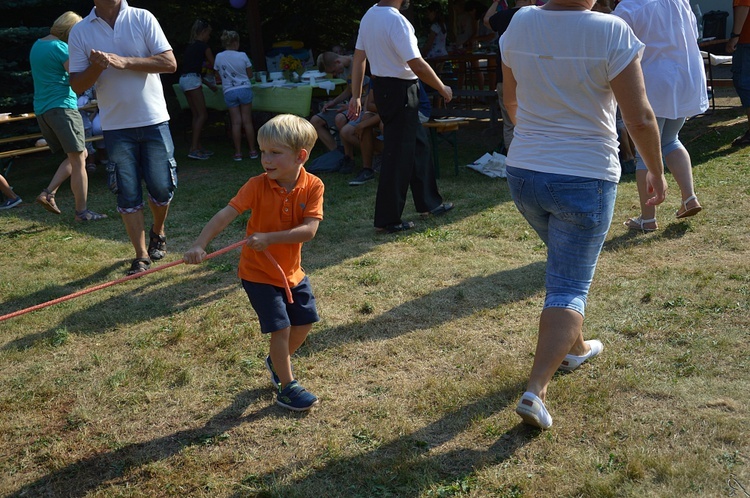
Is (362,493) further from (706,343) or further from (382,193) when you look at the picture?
(382,193)

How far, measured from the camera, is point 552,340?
9.02 feet

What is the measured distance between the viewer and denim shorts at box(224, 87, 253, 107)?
10.2 metres

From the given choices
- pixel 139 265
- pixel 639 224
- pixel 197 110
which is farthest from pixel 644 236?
pixel 197 110

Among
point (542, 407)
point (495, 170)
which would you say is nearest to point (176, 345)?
point (542, 407)

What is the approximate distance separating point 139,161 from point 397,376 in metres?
2.86

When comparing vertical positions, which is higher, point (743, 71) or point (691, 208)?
point (743, 71)

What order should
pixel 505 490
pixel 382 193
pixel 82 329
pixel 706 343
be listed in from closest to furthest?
pixel 505 490
pixel 706 343
pixel 82 329
pixel 382 193

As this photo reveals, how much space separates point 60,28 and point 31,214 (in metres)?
2.08

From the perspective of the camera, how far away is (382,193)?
5867 mm

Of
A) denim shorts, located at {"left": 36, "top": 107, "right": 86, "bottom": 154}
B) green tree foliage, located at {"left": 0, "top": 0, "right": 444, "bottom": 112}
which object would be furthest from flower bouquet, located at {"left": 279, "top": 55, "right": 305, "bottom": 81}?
denim shorts, located at {"left": 36, "top": 107, "right": 86, "bottom": 154}

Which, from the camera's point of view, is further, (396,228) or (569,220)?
(396,228)

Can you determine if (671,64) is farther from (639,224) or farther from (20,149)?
(20,149)

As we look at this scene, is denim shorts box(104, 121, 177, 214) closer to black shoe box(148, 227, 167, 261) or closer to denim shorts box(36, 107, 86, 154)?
black shoe box(148, 227, 167, 261)

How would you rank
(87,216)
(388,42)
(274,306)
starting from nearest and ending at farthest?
1. (274,306)
2. (388,42)
3. (87,216)
